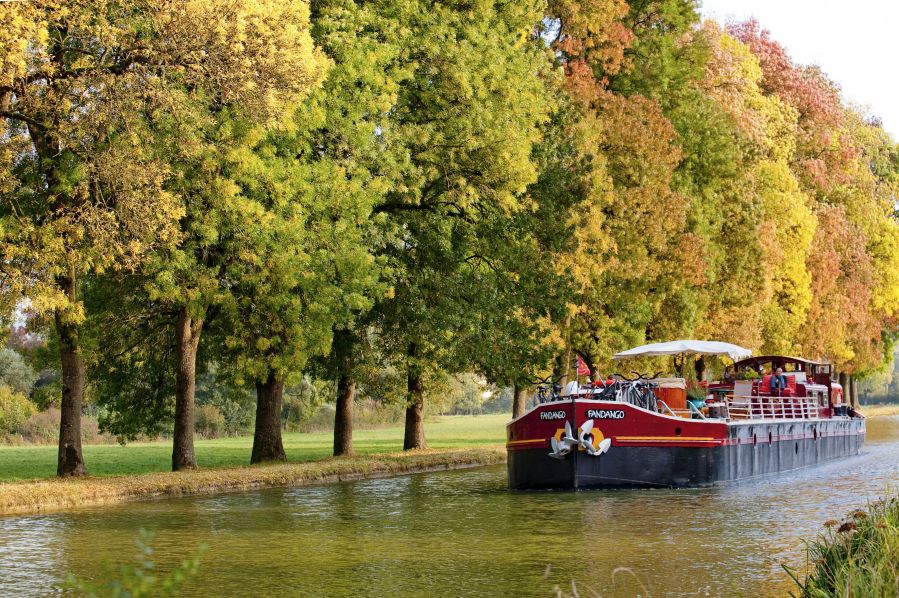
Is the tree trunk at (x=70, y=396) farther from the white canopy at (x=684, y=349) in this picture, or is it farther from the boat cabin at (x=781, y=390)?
the boat cabin at (x=781, y=390)

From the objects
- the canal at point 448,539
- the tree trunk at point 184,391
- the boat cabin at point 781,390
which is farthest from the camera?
the boat cabin at point 781,390

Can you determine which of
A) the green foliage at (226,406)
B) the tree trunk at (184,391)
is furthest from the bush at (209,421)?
the tree trunk at (184,391)


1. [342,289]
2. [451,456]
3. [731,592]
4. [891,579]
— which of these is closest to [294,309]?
[342,289]

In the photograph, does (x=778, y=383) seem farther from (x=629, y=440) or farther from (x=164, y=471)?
(x=164, y=471)

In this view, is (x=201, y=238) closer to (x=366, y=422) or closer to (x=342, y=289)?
(x=342, y=289)

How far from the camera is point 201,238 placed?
99.3 ft

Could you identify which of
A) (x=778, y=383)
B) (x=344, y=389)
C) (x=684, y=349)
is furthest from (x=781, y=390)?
(x=344, y=389)

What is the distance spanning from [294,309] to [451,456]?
11.2 meters

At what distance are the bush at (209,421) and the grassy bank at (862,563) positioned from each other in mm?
56603

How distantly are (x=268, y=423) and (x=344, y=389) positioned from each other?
4.27m

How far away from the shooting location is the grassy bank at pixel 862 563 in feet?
32.5

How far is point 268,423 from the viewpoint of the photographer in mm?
36344

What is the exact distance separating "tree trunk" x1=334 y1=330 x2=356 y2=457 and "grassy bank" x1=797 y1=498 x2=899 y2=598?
2518 cm

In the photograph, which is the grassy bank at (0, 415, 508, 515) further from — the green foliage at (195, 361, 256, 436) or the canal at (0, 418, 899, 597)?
the green foliage at (195, 361, 256, 436)
